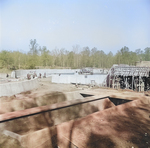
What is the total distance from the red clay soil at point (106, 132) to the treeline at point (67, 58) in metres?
18.5

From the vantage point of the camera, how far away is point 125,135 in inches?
77.2

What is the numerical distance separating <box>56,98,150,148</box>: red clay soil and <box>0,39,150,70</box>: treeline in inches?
727

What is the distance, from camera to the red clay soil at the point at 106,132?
169 cm

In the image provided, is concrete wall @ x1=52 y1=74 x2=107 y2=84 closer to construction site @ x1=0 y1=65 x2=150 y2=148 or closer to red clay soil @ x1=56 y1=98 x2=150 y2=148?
construction site @ x1=0 y1=65 x2=150 y2=148

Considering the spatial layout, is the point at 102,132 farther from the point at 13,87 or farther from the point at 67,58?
the point at 67,58

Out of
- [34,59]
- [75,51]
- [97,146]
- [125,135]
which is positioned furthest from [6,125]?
[75,51]

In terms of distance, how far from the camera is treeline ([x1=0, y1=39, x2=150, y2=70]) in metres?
21.7

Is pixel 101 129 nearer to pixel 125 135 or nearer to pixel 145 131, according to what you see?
pixel 125 135

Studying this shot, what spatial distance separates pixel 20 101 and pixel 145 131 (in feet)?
9.48

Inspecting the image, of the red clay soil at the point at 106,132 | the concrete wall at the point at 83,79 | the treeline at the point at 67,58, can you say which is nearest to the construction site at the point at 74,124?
the red clay soil at the point at 106,132

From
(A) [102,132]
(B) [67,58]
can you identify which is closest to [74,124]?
(A) [102,132]

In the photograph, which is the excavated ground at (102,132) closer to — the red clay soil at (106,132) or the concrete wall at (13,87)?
the red clay soil at (106,132)

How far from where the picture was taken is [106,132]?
6.65ft

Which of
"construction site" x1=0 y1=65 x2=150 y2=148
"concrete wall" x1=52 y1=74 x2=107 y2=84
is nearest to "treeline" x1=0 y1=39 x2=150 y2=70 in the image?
"concrete wall" x1=52 y1=74 x2=107 y2=84
